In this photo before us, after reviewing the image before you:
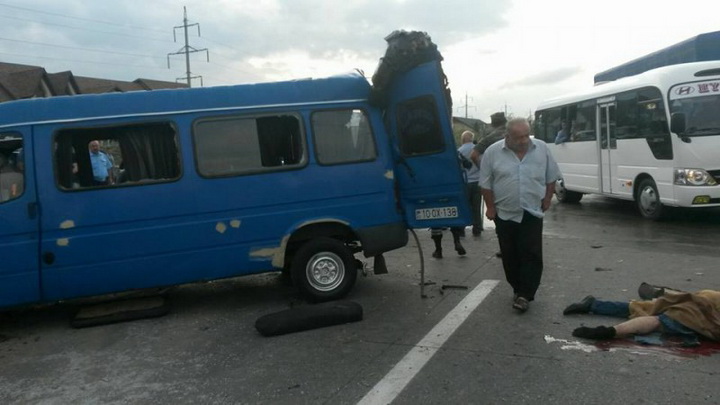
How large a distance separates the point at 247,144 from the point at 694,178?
7.95 m

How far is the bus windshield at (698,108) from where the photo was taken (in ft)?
35.0

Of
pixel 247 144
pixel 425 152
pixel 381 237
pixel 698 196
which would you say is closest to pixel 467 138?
pixel 698 196

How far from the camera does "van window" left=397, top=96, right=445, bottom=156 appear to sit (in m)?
6.69

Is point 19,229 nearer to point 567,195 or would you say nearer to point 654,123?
point 654,123

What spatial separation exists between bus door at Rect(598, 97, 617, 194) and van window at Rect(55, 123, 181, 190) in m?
9.70

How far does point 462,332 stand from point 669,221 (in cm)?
788

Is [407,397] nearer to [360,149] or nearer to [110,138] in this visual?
[360,149]

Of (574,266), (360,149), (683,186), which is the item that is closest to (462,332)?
(360,149)

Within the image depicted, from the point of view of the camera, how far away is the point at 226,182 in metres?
6.43

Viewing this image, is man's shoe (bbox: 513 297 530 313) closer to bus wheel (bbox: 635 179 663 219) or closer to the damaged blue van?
the damaged blue van

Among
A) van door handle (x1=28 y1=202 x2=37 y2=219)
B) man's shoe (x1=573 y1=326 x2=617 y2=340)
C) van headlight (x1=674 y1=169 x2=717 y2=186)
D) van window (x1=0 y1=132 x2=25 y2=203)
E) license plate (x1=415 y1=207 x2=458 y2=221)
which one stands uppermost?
van window (x1=0 y1=132 x2=25 y2=203)

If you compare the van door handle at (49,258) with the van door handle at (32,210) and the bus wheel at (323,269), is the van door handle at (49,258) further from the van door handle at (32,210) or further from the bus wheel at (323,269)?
the bus wheel at (323,269)

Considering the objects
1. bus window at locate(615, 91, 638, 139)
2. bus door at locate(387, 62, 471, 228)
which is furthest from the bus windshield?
bus door at locate(387, 62, 471, 228)

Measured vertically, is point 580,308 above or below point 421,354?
above
